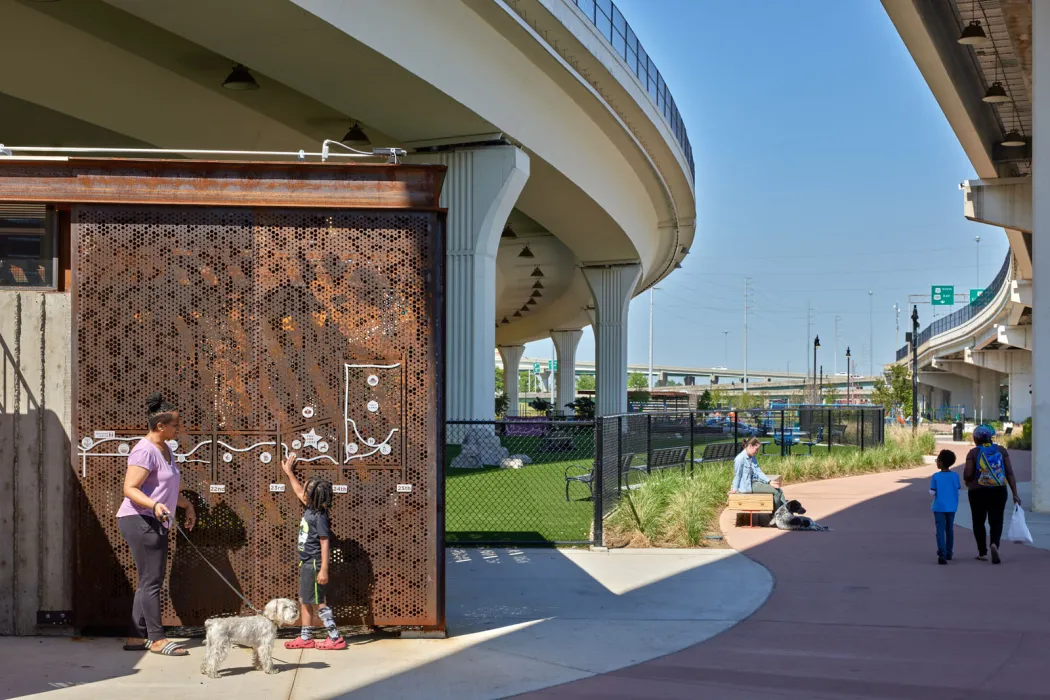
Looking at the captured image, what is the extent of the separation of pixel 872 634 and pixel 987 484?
4650 millimetres

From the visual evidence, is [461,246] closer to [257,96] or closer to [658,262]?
[257,96]

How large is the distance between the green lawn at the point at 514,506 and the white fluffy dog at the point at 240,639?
628 cm

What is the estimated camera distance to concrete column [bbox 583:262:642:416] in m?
47.6

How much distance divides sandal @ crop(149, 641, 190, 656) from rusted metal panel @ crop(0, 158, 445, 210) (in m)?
3.31

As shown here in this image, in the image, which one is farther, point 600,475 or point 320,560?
point 600,475

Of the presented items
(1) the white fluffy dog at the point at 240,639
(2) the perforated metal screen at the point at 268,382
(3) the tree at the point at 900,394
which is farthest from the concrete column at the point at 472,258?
(3) the tree at the point at 900,394

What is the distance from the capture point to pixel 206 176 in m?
8.85

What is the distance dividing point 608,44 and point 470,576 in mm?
18803

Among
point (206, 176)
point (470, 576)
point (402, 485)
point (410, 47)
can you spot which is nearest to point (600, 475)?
point (470, 576)

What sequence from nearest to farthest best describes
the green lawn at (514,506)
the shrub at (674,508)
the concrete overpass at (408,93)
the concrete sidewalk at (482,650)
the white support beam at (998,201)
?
the concrete sidewalk at (482,650) → the shrub at (674,508) → the green lawn at (514,506) → the concrete overpass at (408,93) → the white support beam at (998,201)

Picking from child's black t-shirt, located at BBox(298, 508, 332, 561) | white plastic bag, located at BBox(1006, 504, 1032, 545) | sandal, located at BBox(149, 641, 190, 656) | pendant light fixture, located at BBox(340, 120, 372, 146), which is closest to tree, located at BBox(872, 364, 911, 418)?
pendant light fixture, located at BBox(340, 120, 372, 146)

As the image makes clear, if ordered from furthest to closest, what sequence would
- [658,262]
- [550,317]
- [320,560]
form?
[550,317]
[658,262]
[320,560]

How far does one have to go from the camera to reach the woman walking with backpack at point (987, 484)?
13.0 meters

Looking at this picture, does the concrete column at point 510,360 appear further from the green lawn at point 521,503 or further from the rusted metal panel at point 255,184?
the rusted metal panel at point 255,184
